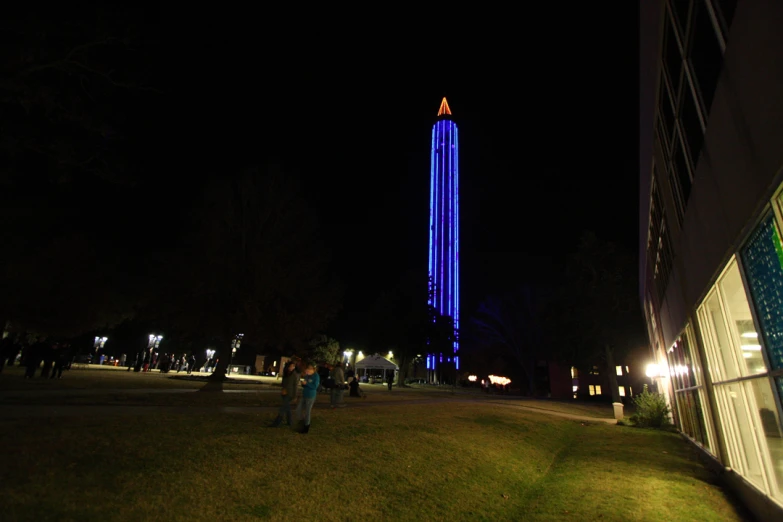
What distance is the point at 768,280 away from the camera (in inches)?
185

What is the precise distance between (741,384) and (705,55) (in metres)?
5.36

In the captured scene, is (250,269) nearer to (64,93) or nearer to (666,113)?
(64,93)

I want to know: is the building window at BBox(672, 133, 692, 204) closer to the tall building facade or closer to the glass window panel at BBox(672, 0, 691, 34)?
the tall building facade

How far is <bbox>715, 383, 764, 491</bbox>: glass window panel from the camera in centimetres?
679

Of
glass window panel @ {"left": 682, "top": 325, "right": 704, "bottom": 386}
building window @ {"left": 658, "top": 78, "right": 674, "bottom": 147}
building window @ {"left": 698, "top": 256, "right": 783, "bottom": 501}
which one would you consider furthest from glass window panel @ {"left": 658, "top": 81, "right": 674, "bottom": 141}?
glass window panel @ {"left": 682, "top": 325, "right": 704, "bottom": 386}

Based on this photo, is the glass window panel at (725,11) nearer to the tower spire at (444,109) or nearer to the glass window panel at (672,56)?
the glass window panel at (672,56)

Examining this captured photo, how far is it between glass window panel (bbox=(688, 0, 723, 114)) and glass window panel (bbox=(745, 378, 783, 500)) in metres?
4.01

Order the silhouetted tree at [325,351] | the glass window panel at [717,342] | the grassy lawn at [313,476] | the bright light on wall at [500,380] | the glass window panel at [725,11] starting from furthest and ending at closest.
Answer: the bright light on wall at [500,380] → the silhouetted tree at [325,351] → the glass window panel at [717,342] → the grassy lawn at [313,476] → the glass window panel at [725,11]

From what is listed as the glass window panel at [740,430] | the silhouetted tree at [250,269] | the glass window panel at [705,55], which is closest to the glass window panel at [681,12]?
the glass window panel at [705,55]

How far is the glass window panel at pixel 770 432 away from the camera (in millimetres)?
5520

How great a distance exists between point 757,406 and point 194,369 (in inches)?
1791

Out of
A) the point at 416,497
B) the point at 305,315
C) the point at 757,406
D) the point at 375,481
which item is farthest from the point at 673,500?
the point at 305,315

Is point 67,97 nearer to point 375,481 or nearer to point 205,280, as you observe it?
point 205,280

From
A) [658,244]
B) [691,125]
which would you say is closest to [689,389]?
[658,244]
